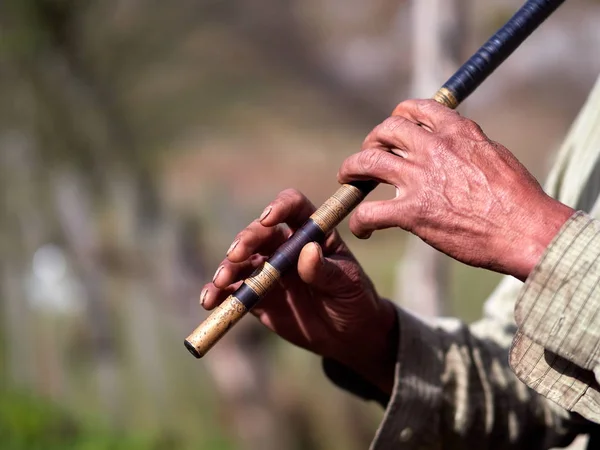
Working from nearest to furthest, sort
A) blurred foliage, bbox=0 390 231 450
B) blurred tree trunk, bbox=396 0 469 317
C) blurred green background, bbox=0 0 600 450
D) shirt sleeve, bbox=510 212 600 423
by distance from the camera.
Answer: shirt sleeve, bbox=510 212 600 423, blurred tree trunk, bbox=396 0 469 317, blurred green background, bbox=0 0 600 450, blurred foliage, bbox=0 390 231 450

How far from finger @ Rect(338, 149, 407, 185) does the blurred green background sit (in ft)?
12.0

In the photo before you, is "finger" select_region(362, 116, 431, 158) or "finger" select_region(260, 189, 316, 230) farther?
"finger" select_region(260, 189, 316, 230)

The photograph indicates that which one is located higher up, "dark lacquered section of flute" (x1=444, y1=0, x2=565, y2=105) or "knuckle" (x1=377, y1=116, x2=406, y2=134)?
"dark lacquered section of flute" (x1=444, y1=0, x2=565, y2=105)

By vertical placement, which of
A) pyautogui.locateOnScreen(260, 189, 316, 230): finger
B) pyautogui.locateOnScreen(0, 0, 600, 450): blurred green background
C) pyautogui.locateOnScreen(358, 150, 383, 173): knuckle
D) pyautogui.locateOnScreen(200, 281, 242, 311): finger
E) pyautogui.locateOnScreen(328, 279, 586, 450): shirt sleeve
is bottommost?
pyautogui.locateOnScreen(328, 279, 586, 450): shirt sleeve

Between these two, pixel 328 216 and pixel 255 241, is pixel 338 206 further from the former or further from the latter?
pixel 255 241

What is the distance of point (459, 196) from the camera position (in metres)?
1.14

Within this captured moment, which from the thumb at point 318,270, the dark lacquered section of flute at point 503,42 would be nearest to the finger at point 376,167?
the thumb at point 318,270

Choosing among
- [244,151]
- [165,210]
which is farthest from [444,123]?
[244,151]

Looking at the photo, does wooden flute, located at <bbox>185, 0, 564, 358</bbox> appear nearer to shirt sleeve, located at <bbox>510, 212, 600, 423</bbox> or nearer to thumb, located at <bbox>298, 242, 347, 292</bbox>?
thumb, located at <bbox>298, 242, 347, 292</bbox>

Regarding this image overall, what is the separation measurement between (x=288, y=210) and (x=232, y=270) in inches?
6.1

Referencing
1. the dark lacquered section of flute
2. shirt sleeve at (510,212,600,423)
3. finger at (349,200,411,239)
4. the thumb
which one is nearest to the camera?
shirt sleeve at (510,212,600,423)

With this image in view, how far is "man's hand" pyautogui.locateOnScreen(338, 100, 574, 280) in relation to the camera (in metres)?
1.10

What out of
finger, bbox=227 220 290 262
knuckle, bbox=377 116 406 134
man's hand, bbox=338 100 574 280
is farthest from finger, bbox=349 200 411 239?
Answer: finger, bbox=227 220 290 262

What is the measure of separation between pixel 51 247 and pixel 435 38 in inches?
224
